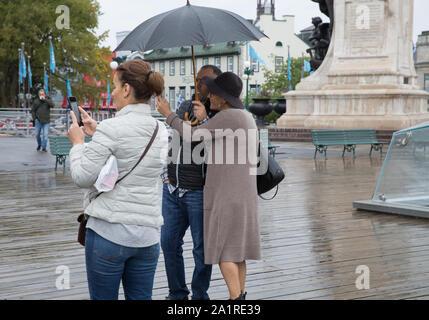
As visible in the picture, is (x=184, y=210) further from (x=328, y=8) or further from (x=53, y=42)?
(x=53, y=42)

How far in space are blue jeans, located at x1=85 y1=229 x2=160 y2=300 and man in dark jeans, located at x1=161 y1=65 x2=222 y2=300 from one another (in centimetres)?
123

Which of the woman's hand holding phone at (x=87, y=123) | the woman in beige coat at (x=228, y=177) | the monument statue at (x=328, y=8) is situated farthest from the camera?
the monument statue at (x=328, y=8)

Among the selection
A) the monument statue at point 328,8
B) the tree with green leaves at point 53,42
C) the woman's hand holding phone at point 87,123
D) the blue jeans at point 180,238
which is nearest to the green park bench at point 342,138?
the monument statue at point 328,8

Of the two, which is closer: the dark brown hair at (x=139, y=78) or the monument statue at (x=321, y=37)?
the dark brown hair at (x=139, y=78)

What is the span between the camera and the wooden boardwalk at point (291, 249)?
553 cm

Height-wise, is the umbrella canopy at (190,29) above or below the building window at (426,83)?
above

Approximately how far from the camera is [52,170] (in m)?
16.1

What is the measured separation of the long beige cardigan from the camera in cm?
461

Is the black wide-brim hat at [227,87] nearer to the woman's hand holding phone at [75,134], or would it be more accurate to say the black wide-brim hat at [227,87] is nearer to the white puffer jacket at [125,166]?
the white puffer jacket at [125,166]

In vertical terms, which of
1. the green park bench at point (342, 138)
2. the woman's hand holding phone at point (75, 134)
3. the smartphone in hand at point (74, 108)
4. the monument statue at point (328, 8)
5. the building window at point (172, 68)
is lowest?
the green park bench at point (342, 138)

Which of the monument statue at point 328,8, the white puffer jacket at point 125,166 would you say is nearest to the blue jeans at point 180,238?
the white puffer jacket at point 125,166

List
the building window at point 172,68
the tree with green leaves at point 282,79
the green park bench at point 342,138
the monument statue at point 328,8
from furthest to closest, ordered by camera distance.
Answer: the building window at point 172,68, the tree with green leaves at point 282,79, the monument statue at point 328,8, the green park bench at point 342,138

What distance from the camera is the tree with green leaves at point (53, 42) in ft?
165

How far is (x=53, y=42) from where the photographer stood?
2105 inches
